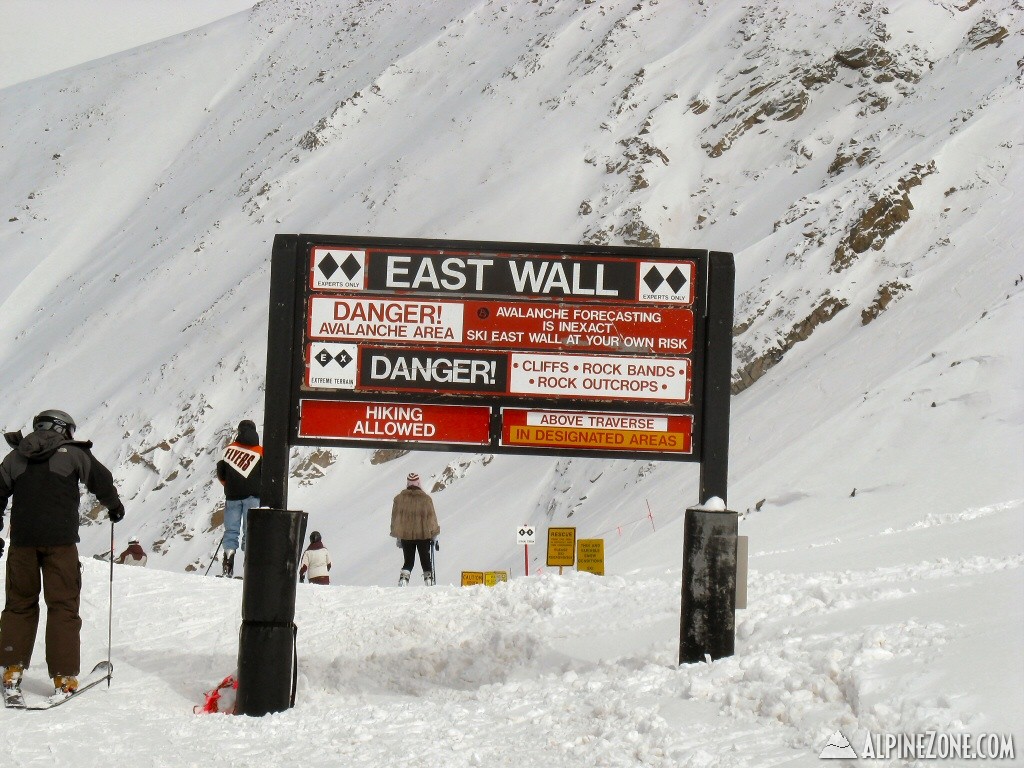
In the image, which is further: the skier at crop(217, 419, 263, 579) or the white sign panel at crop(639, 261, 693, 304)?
the skier at crop(217, 419, 263, 579)

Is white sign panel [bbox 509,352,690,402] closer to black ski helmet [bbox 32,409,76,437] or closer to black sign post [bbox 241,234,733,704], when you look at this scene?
black sign post [bbox 241,234,733,704]

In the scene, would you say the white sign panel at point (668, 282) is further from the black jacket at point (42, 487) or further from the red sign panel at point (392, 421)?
the black jacket at point (42, 487)

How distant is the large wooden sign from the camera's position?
24.8ft

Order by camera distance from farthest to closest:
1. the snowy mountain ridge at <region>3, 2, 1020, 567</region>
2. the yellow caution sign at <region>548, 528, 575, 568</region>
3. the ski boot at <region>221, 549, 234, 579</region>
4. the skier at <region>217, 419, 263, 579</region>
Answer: the snowy mountain ridge at <region>3, 2, 1020, 567</region> → the yellow caution sign at <region>548, 528, 575, 568</region> → the ski boot at <region>221, 549, 234, 579</region> → the skier at <region>217, 419, 263, 579</region>

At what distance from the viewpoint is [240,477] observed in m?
12.2

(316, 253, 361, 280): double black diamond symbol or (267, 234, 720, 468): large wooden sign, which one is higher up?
(316, 253, 361, 280): double black diamond symbol

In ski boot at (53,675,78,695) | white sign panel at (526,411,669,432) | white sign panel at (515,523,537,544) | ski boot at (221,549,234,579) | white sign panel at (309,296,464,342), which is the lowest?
ski boot at (53,675,78,695)

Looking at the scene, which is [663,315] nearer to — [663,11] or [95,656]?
[95,656]

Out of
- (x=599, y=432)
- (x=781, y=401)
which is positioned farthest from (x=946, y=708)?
(x=781, y=401)

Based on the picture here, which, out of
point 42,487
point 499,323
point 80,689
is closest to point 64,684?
point 80,689

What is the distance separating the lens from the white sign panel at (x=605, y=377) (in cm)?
755

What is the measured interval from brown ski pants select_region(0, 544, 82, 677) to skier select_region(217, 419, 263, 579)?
430cm

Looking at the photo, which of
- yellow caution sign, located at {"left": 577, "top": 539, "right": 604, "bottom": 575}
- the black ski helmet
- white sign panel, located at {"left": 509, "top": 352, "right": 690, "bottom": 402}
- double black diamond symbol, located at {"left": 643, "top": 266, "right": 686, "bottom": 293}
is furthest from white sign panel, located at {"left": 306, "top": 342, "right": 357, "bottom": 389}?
yellow caution sign, located at {"left": 577, "top": 539, "right": 604, "bottom": 575}

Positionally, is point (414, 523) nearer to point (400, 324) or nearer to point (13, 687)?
point (400, 324)
